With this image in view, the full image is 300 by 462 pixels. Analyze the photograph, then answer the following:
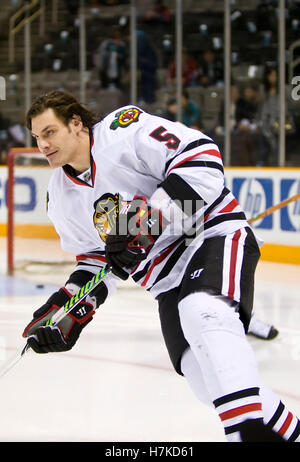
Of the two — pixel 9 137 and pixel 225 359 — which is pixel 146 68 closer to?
pixel 9 137

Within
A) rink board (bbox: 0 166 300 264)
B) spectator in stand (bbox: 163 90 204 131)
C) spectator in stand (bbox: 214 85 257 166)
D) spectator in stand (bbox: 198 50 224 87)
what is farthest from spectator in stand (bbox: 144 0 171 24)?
rink board (bbox: 0 166 300 264)

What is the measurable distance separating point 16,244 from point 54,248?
0.44m

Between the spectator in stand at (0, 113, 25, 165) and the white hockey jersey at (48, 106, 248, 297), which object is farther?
the spectator in stand at (0, 113, 25, 165)

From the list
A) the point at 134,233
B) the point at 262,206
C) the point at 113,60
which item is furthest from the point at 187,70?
the point at 134,233

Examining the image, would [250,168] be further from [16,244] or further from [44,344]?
[44,344]

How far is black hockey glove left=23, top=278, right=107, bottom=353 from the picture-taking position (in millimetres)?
1989

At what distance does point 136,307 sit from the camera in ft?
14.5

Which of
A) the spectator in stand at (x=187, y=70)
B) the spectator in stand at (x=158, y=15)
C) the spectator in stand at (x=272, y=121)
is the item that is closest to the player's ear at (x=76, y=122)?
the spectator in stand at (x=272, y=121)

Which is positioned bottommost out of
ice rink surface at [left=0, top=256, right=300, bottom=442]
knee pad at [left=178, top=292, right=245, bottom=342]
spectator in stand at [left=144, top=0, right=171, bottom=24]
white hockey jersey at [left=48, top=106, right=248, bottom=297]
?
ice rink surface at [left=0, top=256, right=300, bottom=442]

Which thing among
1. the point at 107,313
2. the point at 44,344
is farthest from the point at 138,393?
the point at 107,313

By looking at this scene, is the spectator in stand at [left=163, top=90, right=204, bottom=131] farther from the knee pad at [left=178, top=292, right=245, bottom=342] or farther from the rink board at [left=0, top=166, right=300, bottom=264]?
the knee pad at [left=178, top=292, right=245, bottom=342]

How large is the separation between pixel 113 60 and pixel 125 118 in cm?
598

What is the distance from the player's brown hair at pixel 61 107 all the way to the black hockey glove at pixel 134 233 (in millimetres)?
321

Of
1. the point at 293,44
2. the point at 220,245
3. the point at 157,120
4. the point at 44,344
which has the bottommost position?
the point at 44,344
